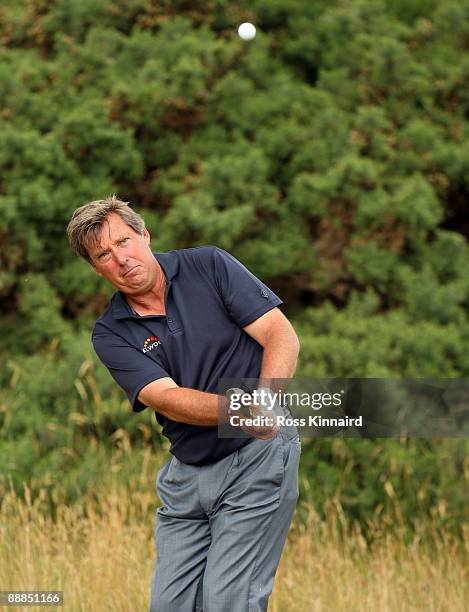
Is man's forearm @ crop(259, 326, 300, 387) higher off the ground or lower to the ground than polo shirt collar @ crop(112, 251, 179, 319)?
lower

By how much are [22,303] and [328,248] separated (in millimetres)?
2388

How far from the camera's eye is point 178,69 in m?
7.57

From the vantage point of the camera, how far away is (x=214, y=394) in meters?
3.02

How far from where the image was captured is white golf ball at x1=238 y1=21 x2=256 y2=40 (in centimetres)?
788

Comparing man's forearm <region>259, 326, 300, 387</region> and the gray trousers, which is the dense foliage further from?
man's forearm <region>259, 326, 300, 387</region>

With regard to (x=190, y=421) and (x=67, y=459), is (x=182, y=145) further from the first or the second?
(x=190, y=421)

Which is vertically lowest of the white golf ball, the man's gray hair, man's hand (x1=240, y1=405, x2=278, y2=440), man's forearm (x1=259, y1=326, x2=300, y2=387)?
man's hand (x1=240, y1=405, x2=278, y2=440)

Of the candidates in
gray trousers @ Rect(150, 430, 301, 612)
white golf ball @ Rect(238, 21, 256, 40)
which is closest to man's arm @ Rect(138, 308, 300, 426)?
gray trousers @ Rect(150, 430, 301, 612)

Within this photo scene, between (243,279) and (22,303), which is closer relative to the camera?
(243,279)

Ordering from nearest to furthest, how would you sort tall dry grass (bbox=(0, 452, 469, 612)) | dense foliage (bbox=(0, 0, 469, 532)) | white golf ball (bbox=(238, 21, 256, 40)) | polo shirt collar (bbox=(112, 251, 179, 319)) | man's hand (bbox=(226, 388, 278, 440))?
man's hand (bbox=(226, 388, 278, 440)), polo shirt collar (bbox=(112, 251, 179, 319)), tall dry grass (bbox=(0, 452, 469, 612)), dense foliage (bbox=(0, 0, 469, 532)), white golf ball (bbox=(238, 21, 256, 40))

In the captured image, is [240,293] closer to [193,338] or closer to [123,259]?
[193,338]

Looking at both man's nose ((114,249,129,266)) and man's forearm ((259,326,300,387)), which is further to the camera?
man's nose ((114,249,129,266))

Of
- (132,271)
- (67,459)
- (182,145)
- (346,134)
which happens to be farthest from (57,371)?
(132,271)

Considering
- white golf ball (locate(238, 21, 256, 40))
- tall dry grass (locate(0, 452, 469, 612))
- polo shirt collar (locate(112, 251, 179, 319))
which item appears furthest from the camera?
white golf ball (locate(238, 21, 256, 40))
